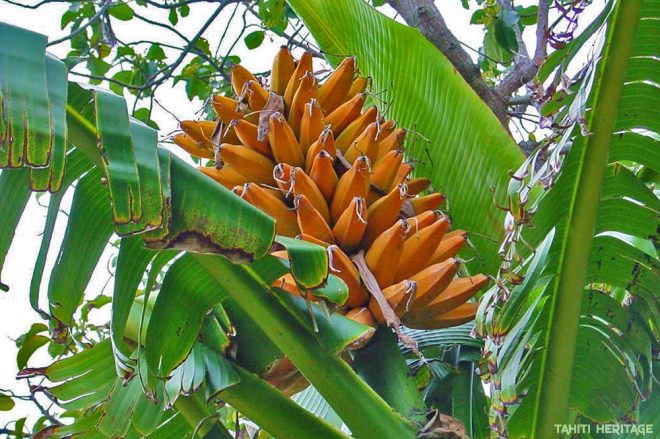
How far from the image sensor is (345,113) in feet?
5.12

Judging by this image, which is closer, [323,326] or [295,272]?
[295,272]

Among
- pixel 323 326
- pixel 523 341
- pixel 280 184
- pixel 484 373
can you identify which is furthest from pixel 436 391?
pixel 280 184

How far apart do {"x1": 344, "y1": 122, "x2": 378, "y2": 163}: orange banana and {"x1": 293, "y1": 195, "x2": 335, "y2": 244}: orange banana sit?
0.20 metres

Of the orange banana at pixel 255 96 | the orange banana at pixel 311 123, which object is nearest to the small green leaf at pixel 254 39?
the orange banana at pixel 255 96

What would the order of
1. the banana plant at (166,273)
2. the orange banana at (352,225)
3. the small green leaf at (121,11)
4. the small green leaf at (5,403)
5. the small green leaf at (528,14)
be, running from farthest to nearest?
the small green leaf at (121,11) → the small green leaf at (528,14) → the small green leaf at (5,403) → the orange banana at (352,225) → the banana plant at (166,273)

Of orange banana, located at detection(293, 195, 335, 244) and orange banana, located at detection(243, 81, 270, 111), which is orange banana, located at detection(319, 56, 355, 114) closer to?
orange banana, located at detection(243, 81, 270, 111)

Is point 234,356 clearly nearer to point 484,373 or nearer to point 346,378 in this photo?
point 346,378

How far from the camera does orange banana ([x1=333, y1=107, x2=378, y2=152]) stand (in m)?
1.52

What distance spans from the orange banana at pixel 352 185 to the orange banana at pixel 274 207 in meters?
0.08

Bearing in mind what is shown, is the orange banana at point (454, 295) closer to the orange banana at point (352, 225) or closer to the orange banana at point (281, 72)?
the orange banana at point (352, 225)

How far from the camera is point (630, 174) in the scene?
1.27m

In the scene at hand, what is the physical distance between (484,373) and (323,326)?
0.43 meters

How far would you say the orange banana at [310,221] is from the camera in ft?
4.13

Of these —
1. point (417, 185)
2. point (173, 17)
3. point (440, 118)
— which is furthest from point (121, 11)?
point (417, 185)
